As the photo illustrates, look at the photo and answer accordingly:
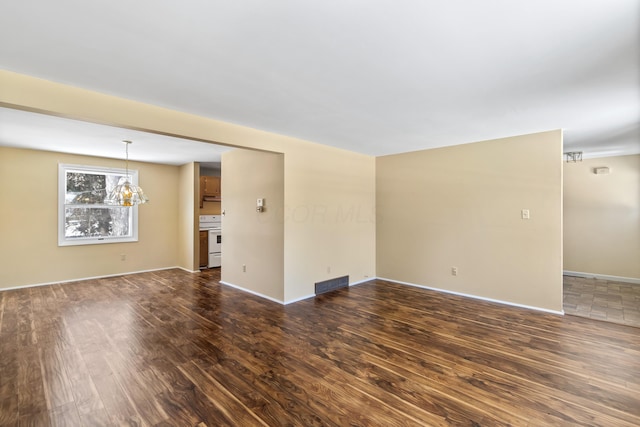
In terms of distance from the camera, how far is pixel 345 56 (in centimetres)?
196

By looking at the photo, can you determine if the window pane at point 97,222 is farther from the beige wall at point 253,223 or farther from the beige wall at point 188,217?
the beige wall at point 253,223

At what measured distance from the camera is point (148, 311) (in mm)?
3828

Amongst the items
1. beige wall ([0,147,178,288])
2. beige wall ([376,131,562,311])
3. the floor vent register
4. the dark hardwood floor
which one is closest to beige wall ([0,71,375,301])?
the floor vent register

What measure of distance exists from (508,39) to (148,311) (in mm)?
4732

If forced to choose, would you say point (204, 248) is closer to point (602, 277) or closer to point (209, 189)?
point (209, 189)

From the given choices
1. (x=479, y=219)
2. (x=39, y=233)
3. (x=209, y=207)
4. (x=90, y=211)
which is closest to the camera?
(x=479, y=219)

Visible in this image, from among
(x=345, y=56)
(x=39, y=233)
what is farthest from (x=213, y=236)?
(x=345, y=56)

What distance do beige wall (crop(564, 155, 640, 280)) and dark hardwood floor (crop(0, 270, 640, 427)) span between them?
10.1 ft

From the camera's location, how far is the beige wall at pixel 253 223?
4262 millimetres

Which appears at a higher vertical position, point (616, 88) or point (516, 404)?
point (616, 88)

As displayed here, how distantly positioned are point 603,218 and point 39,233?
10.6 m

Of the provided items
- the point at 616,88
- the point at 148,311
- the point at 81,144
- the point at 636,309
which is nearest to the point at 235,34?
the point at 616,88

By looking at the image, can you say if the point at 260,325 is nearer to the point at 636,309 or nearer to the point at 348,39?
the point at 348,39

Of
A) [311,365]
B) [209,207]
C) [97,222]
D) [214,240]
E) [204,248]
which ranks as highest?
[209,207]
